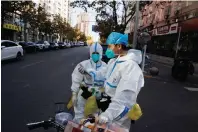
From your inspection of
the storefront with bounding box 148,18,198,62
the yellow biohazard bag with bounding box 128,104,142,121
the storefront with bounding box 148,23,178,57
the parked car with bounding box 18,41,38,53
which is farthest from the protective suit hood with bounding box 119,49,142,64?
the storefront with bounding box 148,23,178,57

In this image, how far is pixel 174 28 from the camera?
3044 centimetres

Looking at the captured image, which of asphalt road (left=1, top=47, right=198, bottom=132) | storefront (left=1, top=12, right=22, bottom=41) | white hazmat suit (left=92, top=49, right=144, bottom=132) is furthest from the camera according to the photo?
storefront (left=1, top=12, right=22, bottom=41)

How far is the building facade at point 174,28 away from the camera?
25.2 meters

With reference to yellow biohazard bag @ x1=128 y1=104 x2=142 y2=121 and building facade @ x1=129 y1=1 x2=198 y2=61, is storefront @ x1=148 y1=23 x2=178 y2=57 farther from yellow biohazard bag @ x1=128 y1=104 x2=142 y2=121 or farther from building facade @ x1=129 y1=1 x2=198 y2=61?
yellow biohazard bag @ x1=128 y1=104 x2=142 y2=121

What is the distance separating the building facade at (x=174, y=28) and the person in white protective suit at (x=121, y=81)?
22.9 m

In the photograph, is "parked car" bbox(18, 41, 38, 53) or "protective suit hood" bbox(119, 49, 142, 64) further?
"parked car" bbox(18, 41, 38, 53)

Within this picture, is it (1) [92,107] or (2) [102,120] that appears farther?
(1) [92,107]

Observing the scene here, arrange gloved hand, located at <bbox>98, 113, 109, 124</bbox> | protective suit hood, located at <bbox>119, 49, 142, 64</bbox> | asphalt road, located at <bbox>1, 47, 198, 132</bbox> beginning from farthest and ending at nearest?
1. asphalt road, located at <bbox>1, 47, 198, 132</bbox>
2. protective suit hood, located at <bbox>119, 49, 142, 64</bbox>
3. gloved hand, located at <bbox>98, 113, 109, 124</bbox>

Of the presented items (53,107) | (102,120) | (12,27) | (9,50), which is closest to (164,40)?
(9,50)

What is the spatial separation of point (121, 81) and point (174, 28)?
3003cm

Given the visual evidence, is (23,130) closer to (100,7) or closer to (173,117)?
(173,117)

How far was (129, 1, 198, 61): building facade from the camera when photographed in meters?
25.2

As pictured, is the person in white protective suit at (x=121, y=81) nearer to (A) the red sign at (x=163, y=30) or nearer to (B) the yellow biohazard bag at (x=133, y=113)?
(B) the yellow biohazard bag at (x=133, y=113)

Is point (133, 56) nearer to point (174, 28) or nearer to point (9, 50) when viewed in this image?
point (9, 50)
